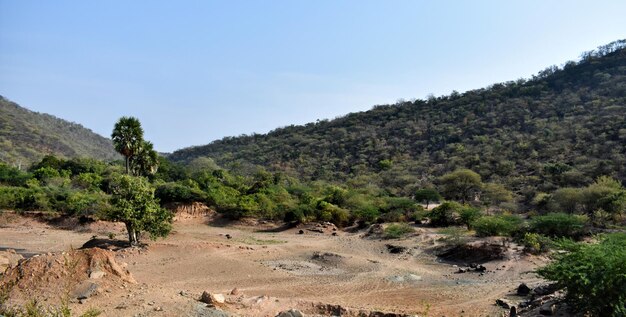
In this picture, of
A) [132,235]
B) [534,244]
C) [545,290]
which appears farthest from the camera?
[132,235]

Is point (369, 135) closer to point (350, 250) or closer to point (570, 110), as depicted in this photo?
point (570, 110)

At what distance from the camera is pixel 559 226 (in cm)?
2331

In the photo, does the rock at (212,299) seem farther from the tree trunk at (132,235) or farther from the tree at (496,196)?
the tree at (496,196)

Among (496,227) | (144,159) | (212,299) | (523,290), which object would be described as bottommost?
(523,290)

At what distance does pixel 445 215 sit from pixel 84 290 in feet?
84.6

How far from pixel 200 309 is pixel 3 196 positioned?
29.2 metres

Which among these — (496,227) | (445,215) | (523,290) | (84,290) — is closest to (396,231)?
(496,227)

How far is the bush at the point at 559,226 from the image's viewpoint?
23.2m

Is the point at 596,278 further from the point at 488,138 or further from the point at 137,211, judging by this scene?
the point at 488,138

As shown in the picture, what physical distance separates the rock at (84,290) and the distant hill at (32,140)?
6463cm

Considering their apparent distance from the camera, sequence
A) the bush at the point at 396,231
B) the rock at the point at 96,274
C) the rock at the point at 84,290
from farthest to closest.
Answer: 1. the bush at the point at 396,231
2. the rock at the point at 96,274
3. the rock at the point at 84,290

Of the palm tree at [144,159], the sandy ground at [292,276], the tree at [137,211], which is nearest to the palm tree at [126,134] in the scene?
the palm tree at [144,159]

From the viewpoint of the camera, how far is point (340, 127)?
9575 cm

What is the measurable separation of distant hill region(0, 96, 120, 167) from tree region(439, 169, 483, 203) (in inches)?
2303
